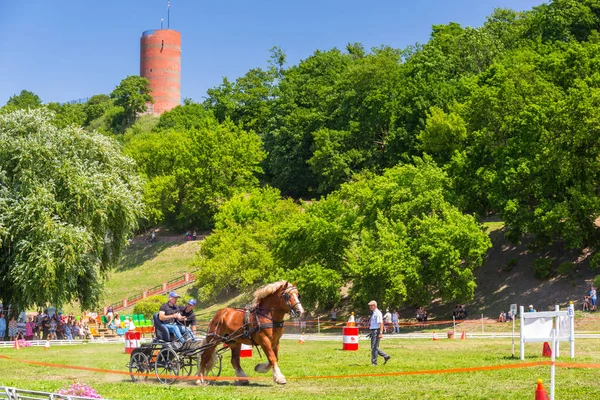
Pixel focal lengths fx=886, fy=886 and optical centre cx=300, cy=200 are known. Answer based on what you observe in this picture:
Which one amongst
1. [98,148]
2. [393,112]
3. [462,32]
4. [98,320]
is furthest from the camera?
[462,32]

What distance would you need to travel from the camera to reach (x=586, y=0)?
262ft

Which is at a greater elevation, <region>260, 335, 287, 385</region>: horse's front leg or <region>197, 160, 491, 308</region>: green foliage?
<region>197, 160, 491, 308</region>: green foliage

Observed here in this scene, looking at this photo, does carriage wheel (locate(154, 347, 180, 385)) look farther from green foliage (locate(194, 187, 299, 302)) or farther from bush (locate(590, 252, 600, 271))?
green foliage (locate(194, 187, 299, 302))

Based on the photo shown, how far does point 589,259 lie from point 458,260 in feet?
29.2

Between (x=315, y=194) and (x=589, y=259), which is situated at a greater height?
(x=315, y=194)

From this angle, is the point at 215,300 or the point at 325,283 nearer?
the point at 325,283

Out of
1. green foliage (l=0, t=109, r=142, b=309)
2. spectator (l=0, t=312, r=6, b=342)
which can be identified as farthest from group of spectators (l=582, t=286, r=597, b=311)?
spectator (l=0, t=312, r=6, b=342)

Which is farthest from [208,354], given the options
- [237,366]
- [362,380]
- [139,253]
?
[139,253]

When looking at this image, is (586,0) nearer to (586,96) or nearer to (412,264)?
(586,96)

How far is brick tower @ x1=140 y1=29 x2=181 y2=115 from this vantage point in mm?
156625

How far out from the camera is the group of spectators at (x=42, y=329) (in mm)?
43500

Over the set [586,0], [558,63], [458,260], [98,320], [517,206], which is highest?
[586,0]

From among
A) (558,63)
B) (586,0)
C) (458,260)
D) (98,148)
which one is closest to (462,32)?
(586,0)

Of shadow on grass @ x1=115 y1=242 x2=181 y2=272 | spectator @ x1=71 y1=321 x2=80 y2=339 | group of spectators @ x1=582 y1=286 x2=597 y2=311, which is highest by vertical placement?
shadow on grass @ x1=115 y1=242 x2=181 y2=272
